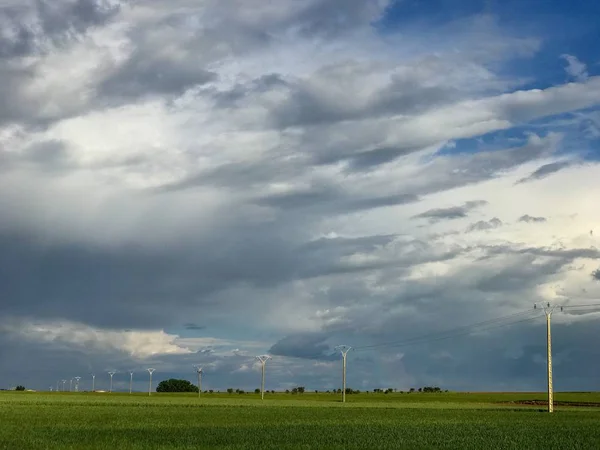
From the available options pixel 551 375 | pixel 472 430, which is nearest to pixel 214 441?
pixel 472 430

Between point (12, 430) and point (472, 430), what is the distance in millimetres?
39993

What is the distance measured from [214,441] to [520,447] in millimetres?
20938

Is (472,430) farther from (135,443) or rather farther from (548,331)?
(548,331)

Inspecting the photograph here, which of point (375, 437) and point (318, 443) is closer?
point (318, 443)

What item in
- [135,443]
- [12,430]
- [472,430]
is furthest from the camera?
[472,430]

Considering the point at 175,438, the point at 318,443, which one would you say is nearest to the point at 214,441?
the point at 175,438

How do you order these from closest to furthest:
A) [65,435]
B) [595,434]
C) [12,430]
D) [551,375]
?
[65,435], [12,430], [595,434], [551,375]

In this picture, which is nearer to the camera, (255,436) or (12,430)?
(255,436)

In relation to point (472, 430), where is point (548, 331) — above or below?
above

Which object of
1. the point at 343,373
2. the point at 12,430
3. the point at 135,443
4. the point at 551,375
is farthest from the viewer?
the point at 343,373

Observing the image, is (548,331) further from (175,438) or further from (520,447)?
(175,438)

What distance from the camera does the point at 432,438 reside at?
191 ft

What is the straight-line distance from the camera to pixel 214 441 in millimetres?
51906

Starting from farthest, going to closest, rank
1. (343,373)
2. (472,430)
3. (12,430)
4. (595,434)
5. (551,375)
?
(343,373), (551,375), (472,430), (595,434), (12,430)
